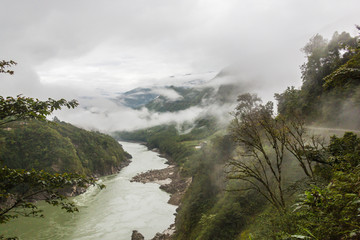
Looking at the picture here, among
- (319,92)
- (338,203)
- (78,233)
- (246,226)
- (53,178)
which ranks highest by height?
(319,92)

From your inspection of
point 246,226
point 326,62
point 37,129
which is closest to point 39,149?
point 37,129

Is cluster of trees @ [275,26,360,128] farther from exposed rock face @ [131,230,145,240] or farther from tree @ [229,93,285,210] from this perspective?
exposed rock face @ [131,230,145,240]

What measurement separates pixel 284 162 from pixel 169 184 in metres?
52.9

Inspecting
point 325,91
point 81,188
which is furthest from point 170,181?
point 325,91

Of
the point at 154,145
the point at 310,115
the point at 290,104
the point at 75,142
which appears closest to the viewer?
the point at 310,115

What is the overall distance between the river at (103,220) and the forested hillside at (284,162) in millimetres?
11617

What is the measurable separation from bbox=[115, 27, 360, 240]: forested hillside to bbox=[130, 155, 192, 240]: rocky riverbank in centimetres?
390

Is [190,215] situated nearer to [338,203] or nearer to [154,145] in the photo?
[338,203]

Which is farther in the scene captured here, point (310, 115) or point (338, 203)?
point (310, 115)

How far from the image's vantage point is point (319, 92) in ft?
132

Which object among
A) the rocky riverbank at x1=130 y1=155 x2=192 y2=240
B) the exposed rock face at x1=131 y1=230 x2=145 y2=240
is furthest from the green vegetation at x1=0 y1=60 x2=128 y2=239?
the rocky riverbank at x1=130 y1=155 x2=192 y2=240

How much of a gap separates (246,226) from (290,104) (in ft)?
101

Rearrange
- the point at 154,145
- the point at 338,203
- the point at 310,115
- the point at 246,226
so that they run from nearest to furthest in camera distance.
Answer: the point at 338,203
the point at 246,226
the point at 310,115
the point at 154,145

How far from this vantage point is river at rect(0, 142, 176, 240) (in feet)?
131
